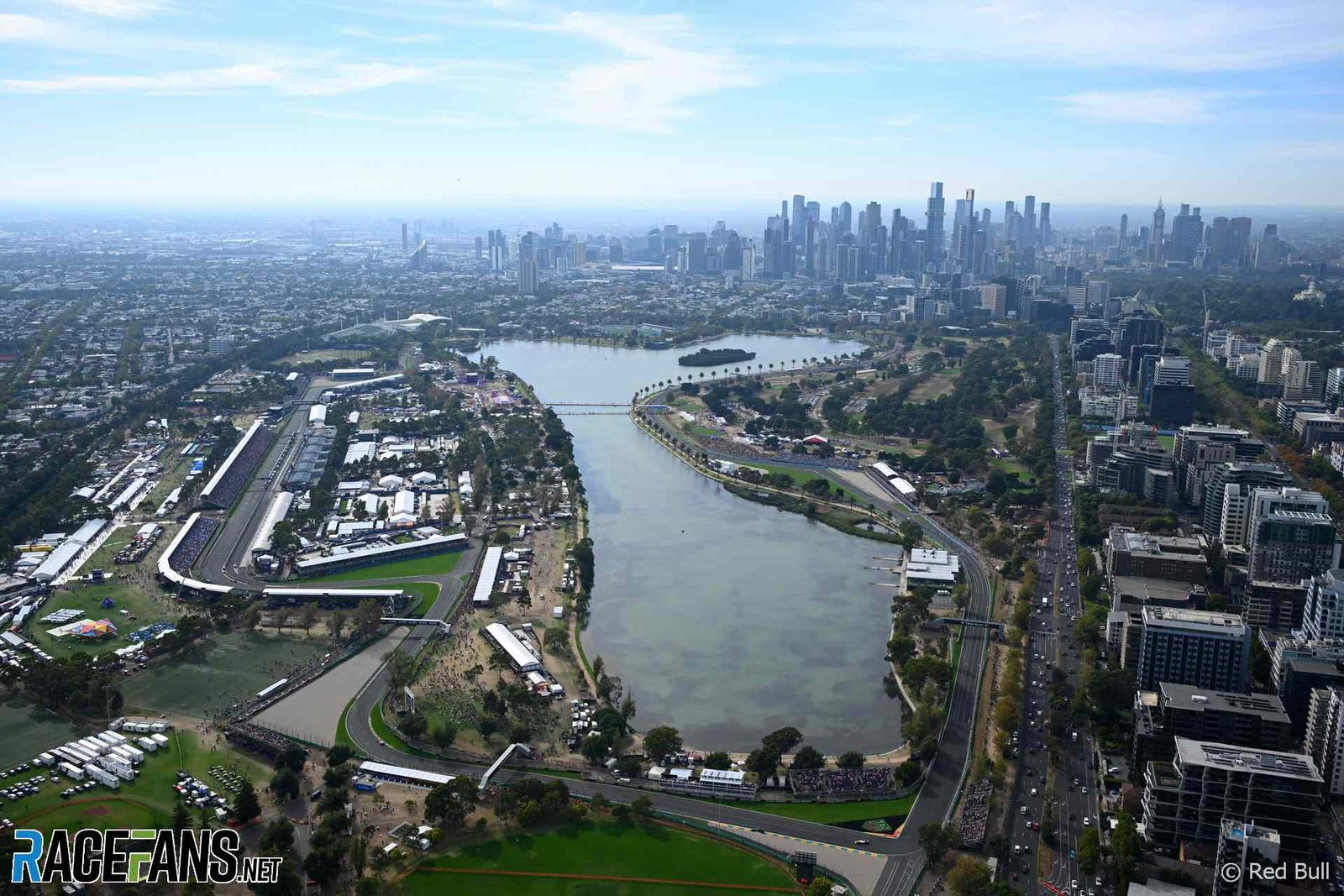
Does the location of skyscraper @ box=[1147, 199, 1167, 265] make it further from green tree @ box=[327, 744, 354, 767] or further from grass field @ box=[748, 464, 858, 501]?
green tree @ box=[327, 744, 354, 767]

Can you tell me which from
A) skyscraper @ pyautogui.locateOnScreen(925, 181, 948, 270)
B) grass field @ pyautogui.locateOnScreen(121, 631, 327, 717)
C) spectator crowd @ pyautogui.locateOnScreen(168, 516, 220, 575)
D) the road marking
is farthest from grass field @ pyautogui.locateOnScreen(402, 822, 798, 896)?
skyscraper @ pyautogui.locateOnScreen(925, 181, 948, 270)

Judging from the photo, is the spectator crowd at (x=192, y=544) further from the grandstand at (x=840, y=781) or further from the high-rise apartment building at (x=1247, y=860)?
the high-rise apartment building at (x=1247, y=860)

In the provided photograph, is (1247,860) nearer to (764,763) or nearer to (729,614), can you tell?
(764,763)

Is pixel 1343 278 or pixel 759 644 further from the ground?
pixel 1343 278

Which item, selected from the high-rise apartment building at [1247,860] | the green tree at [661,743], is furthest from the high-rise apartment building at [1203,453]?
the green tree at [661,743]

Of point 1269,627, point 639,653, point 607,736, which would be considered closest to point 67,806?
point 607,736

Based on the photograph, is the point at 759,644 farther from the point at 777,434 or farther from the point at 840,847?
the point at 777,434
